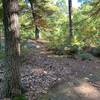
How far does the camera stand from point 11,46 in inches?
249

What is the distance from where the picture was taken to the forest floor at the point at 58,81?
269 inches

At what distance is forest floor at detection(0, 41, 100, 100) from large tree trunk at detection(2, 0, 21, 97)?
1.69ft

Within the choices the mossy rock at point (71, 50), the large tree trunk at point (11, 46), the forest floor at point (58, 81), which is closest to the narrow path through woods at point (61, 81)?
the forest floor at point (58, 81)

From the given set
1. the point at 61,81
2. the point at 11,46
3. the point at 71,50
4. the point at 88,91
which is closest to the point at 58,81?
the point at 61,81

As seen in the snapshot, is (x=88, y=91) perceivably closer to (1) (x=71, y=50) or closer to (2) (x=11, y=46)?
(2) (x=11, y=46)

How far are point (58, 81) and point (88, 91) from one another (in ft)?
3.33

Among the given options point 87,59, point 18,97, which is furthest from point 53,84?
point 87,59

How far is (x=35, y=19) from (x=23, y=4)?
1624mm

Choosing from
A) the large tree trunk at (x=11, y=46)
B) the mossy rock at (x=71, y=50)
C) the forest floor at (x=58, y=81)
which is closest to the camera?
the large tree trunk at (x=11, y=46)

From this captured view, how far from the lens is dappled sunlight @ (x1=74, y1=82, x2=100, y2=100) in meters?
6.92

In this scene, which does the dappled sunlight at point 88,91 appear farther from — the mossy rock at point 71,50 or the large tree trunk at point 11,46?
the mossy rock at point 71,50

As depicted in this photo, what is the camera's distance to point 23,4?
63.8 feet

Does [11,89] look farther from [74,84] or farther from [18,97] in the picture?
[74,84]

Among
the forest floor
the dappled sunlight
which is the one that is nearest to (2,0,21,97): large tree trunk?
the forest floor
